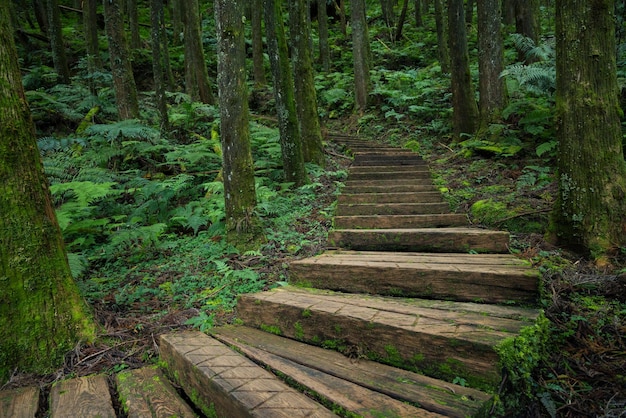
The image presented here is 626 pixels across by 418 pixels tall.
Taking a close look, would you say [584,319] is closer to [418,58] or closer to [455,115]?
[455,115]

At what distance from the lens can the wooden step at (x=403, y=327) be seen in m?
1.95

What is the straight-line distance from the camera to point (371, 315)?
2.40 metres

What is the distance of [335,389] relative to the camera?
1.93 m

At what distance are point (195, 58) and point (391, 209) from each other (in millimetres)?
9762

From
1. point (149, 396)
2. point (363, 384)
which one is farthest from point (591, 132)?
Result: point (149, 396)

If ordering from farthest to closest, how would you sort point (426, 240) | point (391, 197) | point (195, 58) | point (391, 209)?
1. point (195, 58)
2. point (391, 197)
3. point (391, 209)
4. point (426, 240)

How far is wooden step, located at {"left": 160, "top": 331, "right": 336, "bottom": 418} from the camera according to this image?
5.90 feet

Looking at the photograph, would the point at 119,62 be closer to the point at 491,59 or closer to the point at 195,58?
the point at 195,58

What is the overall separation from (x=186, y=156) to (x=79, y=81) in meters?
8.42

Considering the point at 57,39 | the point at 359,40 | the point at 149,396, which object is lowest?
the point at 149,396

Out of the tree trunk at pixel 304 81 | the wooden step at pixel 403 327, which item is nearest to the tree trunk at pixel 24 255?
the wooden step at pixel 403 327

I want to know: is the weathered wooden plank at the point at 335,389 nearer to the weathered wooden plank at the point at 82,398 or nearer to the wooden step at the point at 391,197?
the weathered wooden plank at the point at 82,398

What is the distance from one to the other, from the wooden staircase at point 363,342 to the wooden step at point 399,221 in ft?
2.25

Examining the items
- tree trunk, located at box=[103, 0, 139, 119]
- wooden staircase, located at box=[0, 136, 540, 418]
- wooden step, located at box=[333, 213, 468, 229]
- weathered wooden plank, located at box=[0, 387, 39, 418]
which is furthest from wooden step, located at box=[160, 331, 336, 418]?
tree trunk, located at box=[103, 0, 139, 119]
